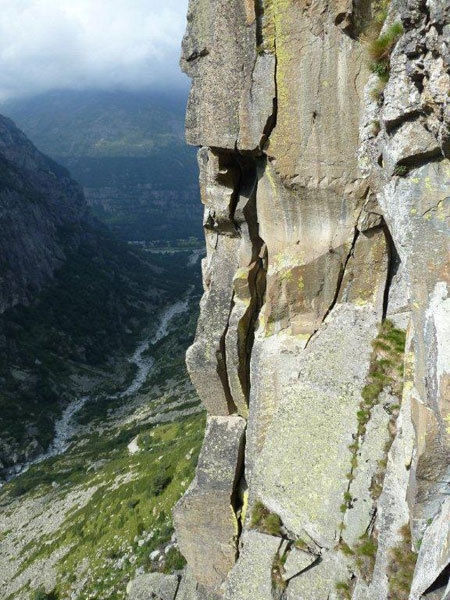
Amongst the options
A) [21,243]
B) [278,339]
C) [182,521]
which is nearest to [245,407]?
[278,339]

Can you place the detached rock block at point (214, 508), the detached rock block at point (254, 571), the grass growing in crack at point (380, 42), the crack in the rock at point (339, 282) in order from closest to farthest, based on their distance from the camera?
the grass growing in crack at point (380, 42) < the detached rock block at point (254, 571) < the crack in the rock at point (339, 282) < the detached rock block at point (214, 508)

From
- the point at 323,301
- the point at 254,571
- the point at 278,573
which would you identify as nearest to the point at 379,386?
the point at 323,301

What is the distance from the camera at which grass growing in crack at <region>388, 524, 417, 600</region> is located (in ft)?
29.7

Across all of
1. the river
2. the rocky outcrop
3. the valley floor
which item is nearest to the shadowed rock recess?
the valley floor

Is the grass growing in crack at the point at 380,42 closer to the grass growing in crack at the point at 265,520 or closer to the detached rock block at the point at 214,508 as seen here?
the grass growing in crack at the point at 265,520

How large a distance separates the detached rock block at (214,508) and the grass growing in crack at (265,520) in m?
2.55

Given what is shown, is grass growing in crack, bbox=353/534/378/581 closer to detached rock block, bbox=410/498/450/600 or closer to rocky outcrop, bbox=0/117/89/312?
detached rock block, bbox=410/498/450/600

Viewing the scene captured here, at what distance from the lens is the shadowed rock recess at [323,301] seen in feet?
26.7

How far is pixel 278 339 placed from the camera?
46.2 ft

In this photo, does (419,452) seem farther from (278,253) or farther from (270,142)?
(270,142)

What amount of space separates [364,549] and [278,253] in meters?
8.07

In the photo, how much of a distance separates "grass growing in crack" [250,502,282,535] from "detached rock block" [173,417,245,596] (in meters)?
2.55

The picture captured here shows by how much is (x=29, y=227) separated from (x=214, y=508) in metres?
119

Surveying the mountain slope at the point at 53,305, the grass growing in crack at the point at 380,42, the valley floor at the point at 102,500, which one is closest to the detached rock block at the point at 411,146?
the grass growing in crack at the point at 380,42
